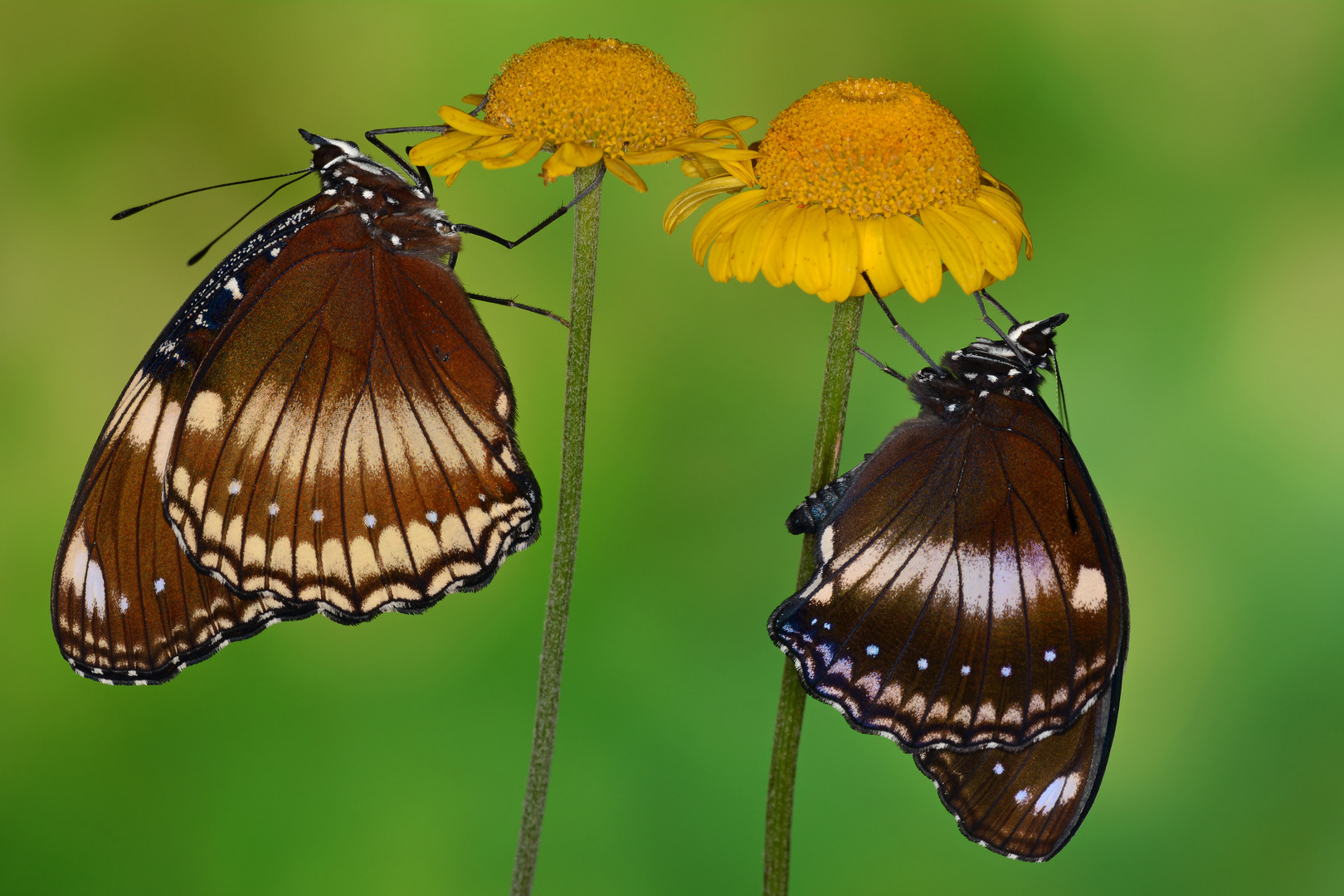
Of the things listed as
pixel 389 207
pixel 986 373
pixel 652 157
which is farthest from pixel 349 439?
pixel 986 373

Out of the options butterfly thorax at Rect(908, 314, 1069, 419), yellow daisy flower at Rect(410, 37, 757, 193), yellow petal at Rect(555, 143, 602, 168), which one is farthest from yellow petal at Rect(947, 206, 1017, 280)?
yellow petal at Rect(555, 143, 602, 168)

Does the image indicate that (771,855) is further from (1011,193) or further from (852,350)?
(1011,193)

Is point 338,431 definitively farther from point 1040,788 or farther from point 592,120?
point 1040,788

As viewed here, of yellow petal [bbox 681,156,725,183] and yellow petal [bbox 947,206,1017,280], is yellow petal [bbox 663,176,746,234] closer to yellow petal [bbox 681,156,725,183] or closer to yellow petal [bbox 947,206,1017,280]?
yellow petal [bbox 681,156,725,183]

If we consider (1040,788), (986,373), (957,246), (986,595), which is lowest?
(1040,788)

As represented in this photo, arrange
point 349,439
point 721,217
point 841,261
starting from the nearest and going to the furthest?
point 841,261
point 721,217
point 349,439

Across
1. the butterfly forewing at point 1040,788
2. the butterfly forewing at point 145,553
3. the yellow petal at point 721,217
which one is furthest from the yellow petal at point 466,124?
the butterfly forewing at point 1040,788

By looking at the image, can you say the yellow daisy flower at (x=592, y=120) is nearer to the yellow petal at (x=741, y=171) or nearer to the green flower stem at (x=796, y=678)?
the yellow petal at (x=741, y=171)

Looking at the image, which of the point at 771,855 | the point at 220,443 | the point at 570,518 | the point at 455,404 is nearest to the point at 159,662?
the point at 220,443
